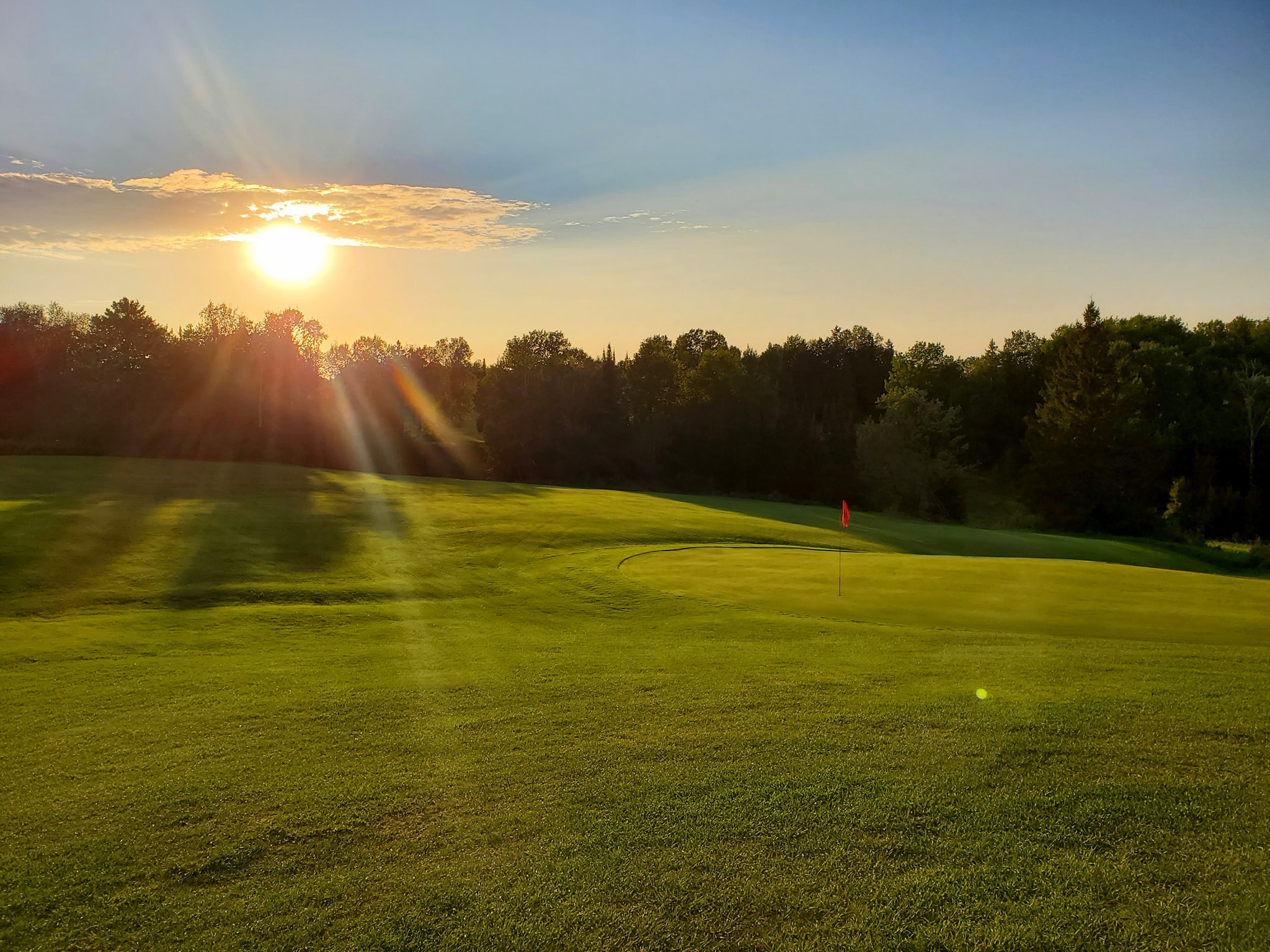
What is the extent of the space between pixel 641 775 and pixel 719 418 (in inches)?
2381

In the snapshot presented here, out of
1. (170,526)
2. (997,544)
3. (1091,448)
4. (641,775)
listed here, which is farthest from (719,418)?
(641,775)

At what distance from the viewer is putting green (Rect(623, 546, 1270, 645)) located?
39.5ft

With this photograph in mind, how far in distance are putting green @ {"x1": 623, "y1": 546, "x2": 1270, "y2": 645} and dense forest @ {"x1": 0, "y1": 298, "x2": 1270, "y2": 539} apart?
39942 millimetres

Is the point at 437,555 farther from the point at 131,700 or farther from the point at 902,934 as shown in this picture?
the point at 902,934

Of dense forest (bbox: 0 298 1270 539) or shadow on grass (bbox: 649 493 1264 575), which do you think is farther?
dense forest (bbox: 0 298 1270 539)

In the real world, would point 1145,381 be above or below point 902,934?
above

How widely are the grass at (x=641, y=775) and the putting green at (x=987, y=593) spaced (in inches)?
7.1

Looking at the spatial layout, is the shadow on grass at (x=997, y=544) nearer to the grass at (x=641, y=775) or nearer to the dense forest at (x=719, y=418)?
the grass at (x=641, y=775)

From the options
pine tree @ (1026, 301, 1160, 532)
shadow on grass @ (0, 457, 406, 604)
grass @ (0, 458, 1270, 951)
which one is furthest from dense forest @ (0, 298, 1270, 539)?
grass @ (0, 458, 1270, 951)

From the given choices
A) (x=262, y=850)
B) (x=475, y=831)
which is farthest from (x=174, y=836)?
(x=475, y=831)

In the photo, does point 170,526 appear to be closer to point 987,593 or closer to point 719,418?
point 987,593

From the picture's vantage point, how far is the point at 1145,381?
63938 millimetres

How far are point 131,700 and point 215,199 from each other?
36.2 m

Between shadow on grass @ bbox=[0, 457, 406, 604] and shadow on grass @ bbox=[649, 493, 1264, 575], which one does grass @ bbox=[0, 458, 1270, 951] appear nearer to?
shadow on grass @ bbox=[0, 457, 406, 604]
